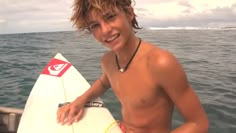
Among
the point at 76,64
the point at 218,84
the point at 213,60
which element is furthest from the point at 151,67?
the point at 213,60

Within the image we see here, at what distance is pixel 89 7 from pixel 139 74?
0.65 meters

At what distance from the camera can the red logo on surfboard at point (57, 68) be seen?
4.46 metres

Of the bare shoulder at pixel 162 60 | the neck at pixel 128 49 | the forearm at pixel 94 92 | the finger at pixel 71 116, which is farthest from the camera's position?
the forearm at pixel 94 92

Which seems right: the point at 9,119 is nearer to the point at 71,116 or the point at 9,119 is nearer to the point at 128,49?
the point at 71,116

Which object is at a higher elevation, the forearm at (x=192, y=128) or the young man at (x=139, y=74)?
the young man at (x=139, y=74)

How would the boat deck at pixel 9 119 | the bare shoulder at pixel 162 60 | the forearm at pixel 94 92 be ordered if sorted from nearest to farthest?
the bare shoulder at pixel 162 60
the forearm at pixel 94 92
the boat deck at pixel 9 119

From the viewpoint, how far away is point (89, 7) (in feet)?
7.53

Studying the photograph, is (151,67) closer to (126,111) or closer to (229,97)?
(126,111)

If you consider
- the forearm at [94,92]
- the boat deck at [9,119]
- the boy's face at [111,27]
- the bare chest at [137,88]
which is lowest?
the boat deck at [9,119]

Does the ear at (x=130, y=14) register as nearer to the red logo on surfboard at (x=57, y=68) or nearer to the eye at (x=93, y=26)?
the eye at (x=93, y=26)

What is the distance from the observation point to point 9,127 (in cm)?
421

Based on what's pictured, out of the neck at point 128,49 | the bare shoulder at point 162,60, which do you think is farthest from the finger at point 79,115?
the bare shoulder at point 162,60

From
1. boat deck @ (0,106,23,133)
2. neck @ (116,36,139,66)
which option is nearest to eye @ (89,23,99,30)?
neck @ (116,36,139,66)

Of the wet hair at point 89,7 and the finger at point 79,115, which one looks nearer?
the wet hair at point 89,7
